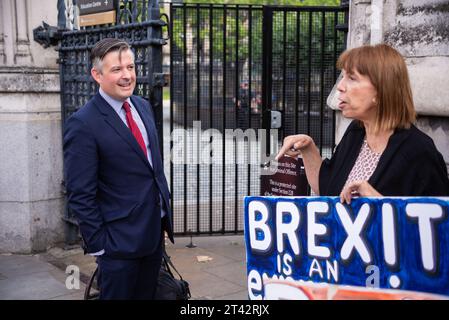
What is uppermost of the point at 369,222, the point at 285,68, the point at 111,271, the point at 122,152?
the point at 285,68

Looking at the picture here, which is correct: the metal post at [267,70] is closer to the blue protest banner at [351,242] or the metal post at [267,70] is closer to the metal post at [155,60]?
the metal post at [155,60]

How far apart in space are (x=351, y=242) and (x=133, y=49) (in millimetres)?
3342

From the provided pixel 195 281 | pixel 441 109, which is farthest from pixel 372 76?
pixel 195 281

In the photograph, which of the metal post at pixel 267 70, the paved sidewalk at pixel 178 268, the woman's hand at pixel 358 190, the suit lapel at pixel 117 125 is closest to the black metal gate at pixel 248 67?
the metal post at pixel 267 70

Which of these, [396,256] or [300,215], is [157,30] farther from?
[396,256]

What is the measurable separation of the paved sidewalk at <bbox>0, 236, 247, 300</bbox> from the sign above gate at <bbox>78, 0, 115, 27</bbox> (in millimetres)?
2533

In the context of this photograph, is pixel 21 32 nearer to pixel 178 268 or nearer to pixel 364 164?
pixel 178 268

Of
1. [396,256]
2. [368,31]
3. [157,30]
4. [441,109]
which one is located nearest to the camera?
[396,256]

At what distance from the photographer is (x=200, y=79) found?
6977 mm

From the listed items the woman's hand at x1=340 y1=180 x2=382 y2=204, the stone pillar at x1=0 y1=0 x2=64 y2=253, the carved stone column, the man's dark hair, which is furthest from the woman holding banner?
the carved stone column

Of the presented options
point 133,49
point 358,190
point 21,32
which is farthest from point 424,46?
point 21,32

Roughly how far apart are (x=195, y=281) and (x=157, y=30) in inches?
95.3

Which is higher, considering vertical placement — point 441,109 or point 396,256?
point 441,109

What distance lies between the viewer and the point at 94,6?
19.2 feet
